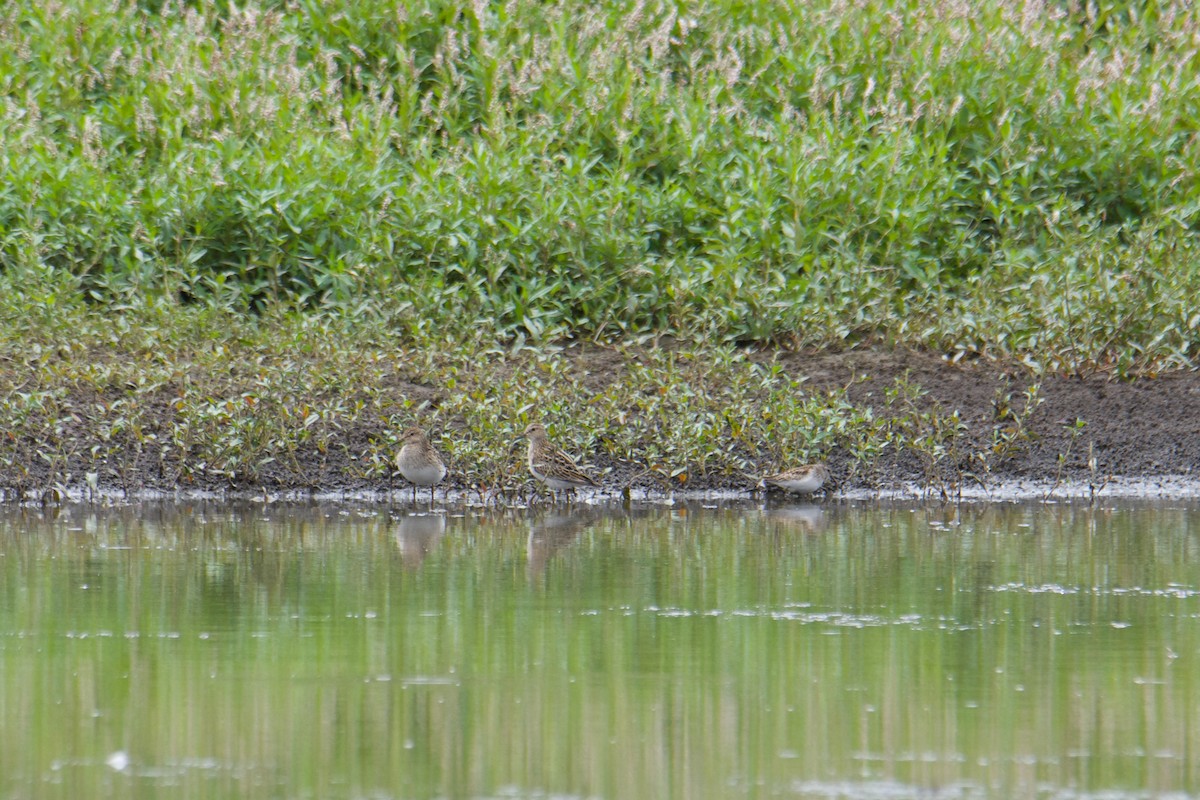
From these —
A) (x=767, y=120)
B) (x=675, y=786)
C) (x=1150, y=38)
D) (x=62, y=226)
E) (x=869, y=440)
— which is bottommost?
(x=675, y=786)

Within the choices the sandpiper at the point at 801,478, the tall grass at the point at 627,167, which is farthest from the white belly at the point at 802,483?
the tall grass at the point at 627,167

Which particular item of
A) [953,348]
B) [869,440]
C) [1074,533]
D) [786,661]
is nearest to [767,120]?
[953,348]

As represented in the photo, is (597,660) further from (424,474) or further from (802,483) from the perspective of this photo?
(802,483)

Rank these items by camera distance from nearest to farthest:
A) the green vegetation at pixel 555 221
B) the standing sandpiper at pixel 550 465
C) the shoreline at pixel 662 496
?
the standing sandpiper at pixel 550 465, the shoreline at pixel 662 496, the green vegetation at pixel 555 221

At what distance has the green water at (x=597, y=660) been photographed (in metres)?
5.16

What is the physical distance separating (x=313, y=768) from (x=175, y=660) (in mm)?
1561

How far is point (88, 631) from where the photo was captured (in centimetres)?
707

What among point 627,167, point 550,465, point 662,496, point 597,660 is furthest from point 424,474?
point 627,167

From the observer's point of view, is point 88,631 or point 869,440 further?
point 869,440

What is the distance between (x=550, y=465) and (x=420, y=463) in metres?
0.79

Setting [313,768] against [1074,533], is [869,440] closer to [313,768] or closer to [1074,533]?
[1074,533]

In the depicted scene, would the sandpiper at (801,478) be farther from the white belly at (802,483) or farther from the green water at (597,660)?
the green water at (597,660)

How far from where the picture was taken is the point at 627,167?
15.7 meters

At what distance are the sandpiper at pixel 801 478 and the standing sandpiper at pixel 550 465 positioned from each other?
1212 mm
